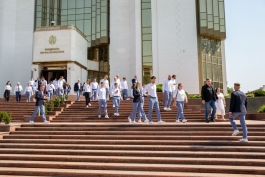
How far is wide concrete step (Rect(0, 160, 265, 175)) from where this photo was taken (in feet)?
17.9

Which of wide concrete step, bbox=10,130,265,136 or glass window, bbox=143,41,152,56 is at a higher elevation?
glass window, bbox=143,41,152,56

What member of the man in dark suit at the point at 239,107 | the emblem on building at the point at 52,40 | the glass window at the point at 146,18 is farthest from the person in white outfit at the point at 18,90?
the man in dark suit at the point at 239,107

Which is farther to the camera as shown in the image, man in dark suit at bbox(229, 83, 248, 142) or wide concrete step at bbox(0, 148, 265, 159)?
man in dark suit at bbox(229, 83, 248, 142)

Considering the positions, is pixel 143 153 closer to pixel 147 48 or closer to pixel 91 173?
pixel 91 173

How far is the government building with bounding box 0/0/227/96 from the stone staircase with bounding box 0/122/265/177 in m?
15.6

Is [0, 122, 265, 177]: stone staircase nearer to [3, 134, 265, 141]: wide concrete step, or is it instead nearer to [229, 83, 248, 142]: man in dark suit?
[3, 134, 265, 141]: wide concrete step

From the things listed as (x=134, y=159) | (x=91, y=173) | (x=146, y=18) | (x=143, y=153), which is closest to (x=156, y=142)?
(x=143, y=153)

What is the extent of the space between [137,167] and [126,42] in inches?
865

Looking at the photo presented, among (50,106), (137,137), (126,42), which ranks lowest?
(137,137)

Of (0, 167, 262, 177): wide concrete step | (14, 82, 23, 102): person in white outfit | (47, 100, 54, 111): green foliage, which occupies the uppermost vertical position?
(14, 82, 23, 102): person in white outfit

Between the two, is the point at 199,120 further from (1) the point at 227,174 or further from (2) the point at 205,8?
(2) the point at 205,8

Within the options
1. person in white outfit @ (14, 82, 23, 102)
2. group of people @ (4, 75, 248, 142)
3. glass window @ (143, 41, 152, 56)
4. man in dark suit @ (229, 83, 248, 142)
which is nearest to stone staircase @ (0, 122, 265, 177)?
man in dark suit @ (229, 83, 248, 142)

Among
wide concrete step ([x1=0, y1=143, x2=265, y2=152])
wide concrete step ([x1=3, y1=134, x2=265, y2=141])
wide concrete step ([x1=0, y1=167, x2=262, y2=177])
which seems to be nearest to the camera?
wide concrete step ([x1=0, y1=167, x2=262, y2=177])

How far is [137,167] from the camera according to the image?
229 inches
